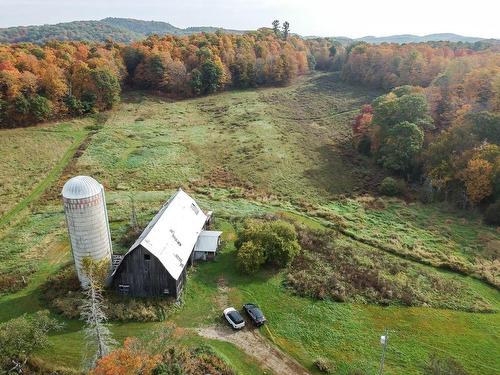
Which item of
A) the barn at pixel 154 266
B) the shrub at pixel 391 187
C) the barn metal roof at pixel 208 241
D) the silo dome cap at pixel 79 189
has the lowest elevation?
the shrub at pixel 391 187

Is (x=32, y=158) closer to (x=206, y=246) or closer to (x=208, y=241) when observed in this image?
(x=208, y=241)

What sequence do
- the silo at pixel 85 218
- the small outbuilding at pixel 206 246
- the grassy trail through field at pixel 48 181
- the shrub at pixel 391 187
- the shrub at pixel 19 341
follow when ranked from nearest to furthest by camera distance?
the shrub at pixel 19 341 → the silo at pixel 85 218 → the small outbuilding at pixel 206 246 → the grassy trail through field at pixel 48 181 → the shrub at pixel 391 187

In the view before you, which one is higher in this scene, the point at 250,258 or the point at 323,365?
the point at 250,258

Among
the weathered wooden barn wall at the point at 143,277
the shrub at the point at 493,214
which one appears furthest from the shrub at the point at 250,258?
the shrub at the point at 493,214

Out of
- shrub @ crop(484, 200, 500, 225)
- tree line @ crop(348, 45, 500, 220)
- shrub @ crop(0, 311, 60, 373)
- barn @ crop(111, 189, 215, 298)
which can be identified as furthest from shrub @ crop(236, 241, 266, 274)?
tree line @ crop(348, 45, 500, 220)

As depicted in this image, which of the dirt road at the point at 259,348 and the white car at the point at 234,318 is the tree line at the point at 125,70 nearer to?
the white car at the point at 234,318

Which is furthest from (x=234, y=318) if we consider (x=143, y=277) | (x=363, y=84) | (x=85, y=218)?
(x=363, y=84)
